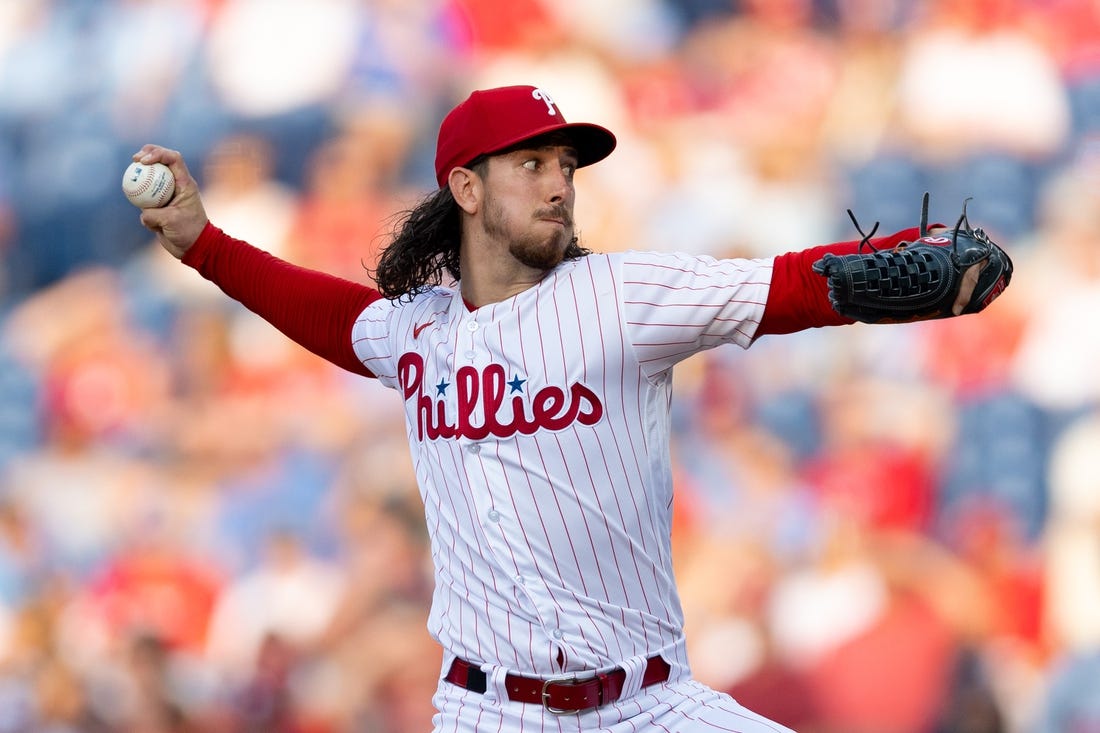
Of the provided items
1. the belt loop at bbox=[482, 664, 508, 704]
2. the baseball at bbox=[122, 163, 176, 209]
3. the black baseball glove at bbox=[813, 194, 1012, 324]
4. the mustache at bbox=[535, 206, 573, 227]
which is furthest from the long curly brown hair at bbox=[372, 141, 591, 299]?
the belt loop at bbox=[482, 664, 508, 704]

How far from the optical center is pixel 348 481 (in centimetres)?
595

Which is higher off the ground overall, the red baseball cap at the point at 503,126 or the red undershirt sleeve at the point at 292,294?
the red baseball cap at the point at 503,126

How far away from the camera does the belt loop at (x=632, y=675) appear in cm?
258

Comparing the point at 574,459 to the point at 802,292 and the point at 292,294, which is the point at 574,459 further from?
the point at 292,294

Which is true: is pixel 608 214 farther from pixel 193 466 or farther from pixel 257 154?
pixel 193 466

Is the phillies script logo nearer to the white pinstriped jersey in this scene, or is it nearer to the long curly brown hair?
the white pinstriped jersey

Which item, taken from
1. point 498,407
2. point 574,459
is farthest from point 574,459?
point 498,407

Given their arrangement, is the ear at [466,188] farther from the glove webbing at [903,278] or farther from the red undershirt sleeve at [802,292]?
the glove webbing at [903,278]

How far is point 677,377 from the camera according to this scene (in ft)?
19.2

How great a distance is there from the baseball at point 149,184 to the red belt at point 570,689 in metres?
1.31

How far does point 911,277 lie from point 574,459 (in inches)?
28.4

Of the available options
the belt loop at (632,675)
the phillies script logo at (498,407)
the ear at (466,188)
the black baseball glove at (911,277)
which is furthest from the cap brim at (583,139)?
the belt loop at (632,675)

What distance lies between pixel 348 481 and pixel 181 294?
4.09 feet

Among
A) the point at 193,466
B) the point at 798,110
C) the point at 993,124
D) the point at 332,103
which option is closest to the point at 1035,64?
the point at 993,124
